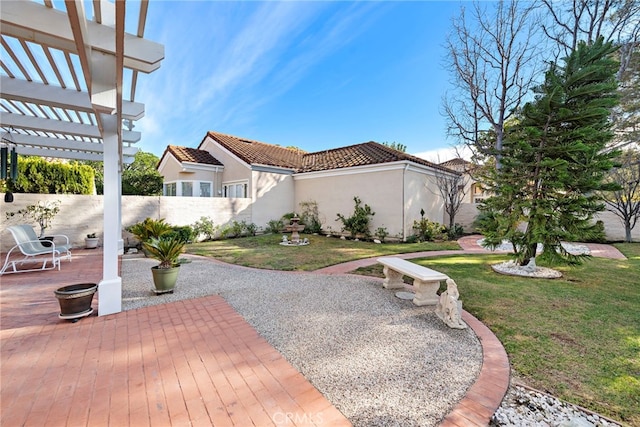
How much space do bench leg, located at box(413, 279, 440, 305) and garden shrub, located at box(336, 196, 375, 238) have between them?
9.34 metres

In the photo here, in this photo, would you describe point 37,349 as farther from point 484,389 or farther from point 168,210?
point 168,210

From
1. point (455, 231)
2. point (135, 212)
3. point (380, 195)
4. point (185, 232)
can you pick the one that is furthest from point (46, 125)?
point (455, 231)

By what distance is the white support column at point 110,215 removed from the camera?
15.1 ft

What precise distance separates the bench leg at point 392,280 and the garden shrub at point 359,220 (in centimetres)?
827

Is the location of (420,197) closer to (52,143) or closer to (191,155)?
(191,155)

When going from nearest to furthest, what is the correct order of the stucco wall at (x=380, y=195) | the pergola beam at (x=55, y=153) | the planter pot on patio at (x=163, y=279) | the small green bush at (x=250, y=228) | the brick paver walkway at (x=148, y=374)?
the brick paver walkway at (x=148, y=374) < the planter pot on patio at (x=163, y=279) < the pergola beam at (x=55, y=153) < the stucco wall at (x=380, y=195) < the small green bush at (x=250, y=228)

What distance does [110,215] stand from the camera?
464 cm

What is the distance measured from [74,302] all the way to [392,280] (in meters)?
6.24

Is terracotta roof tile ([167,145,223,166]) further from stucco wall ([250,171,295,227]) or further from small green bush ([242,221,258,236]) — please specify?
small green bush ([242,221,258,236])

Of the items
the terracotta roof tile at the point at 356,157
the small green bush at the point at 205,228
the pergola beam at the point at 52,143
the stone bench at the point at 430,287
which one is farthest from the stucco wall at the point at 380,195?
the pergola beam at the point at 52,143

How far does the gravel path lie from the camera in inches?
108

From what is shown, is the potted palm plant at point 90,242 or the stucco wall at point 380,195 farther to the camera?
the stucco wall at point 380,195

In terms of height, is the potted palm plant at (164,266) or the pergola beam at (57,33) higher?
the pergola beam at (57,33)

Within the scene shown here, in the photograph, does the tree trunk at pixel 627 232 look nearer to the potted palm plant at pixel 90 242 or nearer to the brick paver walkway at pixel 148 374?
the brick paver walkway at pixel 148 374
